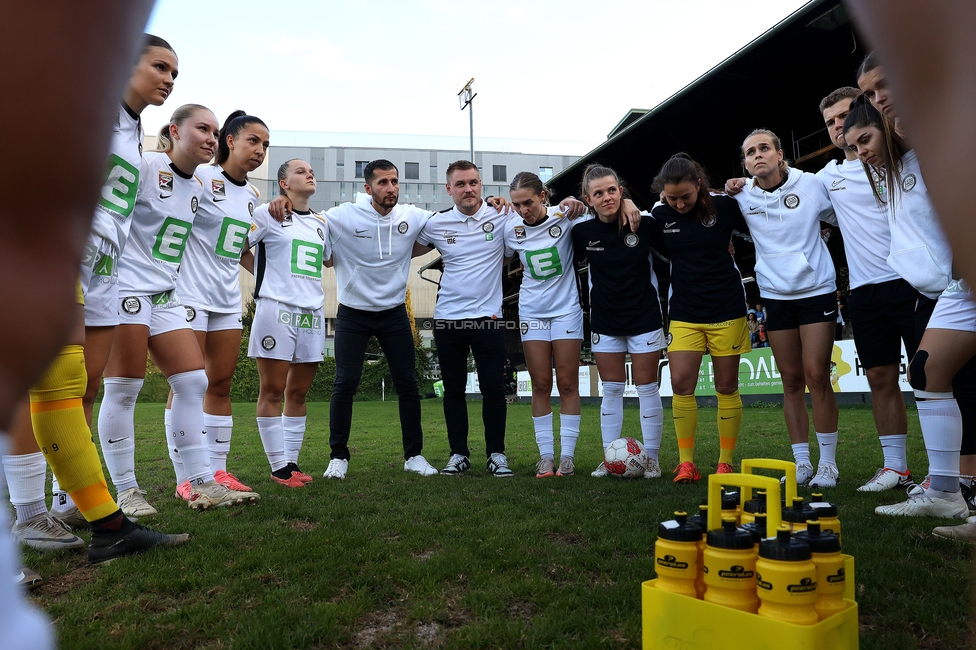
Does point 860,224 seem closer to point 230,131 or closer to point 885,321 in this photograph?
point 885,321

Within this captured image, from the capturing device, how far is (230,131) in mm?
5297

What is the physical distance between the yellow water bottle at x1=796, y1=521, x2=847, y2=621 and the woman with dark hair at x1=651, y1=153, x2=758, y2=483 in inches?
136

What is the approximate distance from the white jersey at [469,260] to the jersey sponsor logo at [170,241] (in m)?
2.52

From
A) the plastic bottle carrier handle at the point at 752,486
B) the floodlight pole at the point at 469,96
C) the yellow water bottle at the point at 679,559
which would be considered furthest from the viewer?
the floodlight pole at the point at 469,96

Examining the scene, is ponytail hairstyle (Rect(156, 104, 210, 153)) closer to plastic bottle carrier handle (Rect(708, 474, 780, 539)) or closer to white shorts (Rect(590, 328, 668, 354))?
white shorts (Rect(590, 328, 668, 354))

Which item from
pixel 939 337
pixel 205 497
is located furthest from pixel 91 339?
pixel 939 337

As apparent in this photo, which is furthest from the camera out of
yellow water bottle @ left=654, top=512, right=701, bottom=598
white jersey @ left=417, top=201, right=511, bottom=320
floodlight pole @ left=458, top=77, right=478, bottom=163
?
floodlight pole @ left=458, top=77, right=478, bottom=163

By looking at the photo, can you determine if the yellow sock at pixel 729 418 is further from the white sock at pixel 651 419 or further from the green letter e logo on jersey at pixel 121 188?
the green letter e logo on jersey at pixel 121 188

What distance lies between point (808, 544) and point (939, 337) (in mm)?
2518

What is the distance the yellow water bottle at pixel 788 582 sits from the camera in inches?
62.3

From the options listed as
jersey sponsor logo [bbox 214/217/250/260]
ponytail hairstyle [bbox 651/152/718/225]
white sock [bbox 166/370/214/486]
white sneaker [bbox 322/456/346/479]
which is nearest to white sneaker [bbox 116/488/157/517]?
white sock [bbox 166/370/214/486]

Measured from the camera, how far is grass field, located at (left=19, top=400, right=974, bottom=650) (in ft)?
6.95

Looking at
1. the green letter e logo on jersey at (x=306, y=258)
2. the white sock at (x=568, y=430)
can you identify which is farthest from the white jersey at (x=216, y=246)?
the white sock at (x=568, y=430)

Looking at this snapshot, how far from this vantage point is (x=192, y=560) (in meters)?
2.89
